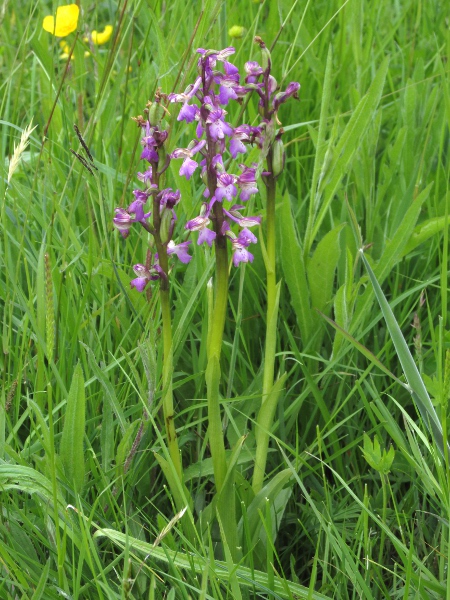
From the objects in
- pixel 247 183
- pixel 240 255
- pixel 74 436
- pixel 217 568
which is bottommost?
pixel 217 568

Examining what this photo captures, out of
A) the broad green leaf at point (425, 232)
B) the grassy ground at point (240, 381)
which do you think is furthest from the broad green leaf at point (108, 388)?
the broad green leaf at point (425, 232)

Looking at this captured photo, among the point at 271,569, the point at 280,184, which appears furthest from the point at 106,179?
the point at 271,569

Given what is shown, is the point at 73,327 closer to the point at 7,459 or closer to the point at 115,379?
the point at 115,379

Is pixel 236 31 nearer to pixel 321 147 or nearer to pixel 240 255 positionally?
pixel 321 147

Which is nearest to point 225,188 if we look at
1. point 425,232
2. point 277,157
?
point 277,157

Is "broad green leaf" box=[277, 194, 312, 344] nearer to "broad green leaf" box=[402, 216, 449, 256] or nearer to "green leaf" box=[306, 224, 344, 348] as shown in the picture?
"green leaf" box=[306, 224, 344, 348]

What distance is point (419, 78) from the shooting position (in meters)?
2.24

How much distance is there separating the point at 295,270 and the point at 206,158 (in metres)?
0.55

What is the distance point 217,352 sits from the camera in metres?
1.28

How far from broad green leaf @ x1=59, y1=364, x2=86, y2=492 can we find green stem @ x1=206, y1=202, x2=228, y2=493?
0.74 ft

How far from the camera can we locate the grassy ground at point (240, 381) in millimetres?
1257

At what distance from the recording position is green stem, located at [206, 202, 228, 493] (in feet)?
4.15

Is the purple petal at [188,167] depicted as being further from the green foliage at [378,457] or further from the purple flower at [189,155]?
the green foliage at [378,457]

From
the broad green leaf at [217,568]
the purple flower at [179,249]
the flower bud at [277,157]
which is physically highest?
the flower bud at [277,157]
